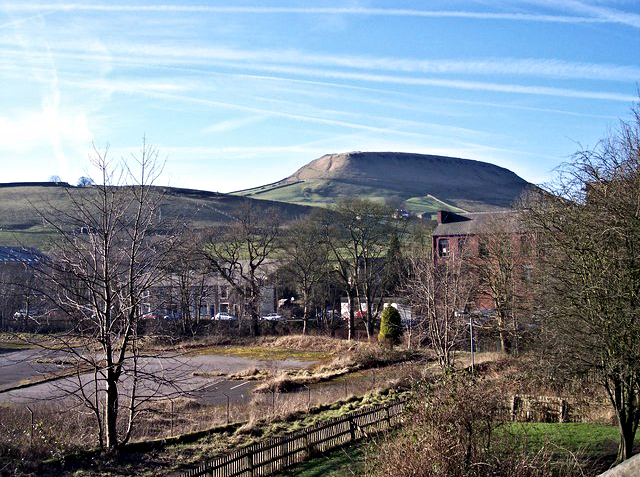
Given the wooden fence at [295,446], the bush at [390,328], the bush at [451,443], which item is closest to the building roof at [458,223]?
the bush at [390,328]

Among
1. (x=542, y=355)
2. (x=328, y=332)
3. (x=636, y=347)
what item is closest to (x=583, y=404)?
(x=542, y=355)

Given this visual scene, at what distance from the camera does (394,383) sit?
27.7m

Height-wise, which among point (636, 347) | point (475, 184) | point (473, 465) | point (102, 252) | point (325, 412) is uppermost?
point (475, 184)

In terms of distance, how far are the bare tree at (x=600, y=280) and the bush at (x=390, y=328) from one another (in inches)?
1035

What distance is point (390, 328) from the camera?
139ft

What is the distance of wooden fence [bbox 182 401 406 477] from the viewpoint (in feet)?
44.8

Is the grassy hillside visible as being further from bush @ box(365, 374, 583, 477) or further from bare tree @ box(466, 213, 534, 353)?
bush @ box(365, 374, 583, 477)

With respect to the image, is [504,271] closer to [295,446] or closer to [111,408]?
[295,446]

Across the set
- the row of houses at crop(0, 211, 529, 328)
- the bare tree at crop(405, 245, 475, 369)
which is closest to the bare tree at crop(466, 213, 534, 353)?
the row of houses at crop(0, 211, 529, 328)

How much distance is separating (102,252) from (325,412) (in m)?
11.0

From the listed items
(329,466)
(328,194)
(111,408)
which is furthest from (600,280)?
(328,194)

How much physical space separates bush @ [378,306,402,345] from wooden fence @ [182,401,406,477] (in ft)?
73.2

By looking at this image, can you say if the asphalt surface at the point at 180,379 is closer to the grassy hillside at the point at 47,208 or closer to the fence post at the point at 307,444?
the fence post at the point at 307,444

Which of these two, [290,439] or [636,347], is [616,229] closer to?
[636,347]
